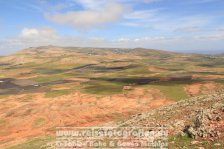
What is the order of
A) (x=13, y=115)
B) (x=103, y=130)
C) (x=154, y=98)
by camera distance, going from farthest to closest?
(x=154, y=98)
(x=13, y=115)
(x=103, y=130)

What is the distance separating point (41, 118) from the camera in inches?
2552

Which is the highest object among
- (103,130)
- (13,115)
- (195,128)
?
(195,128)

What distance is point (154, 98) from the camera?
84.6m

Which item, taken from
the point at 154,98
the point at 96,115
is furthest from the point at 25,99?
the point at 154,98

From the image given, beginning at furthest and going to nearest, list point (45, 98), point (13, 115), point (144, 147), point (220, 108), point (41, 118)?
point (45, 98) → point (13, 115) → point (41, 118) → point (220, 108) → point (144, 147)

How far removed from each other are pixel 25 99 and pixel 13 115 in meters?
23.5

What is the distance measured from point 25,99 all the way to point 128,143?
7317 centimetres

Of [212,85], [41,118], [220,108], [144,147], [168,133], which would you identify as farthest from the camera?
[212,85]

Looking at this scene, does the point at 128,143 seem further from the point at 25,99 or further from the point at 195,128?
the point at 25,99

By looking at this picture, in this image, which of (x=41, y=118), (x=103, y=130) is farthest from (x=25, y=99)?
(x=103, y=130)

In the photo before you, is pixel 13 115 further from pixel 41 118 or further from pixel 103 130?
pixel 103 130

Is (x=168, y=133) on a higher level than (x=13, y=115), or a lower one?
higher

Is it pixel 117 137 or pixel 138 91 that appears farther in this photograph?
pixel 138 91

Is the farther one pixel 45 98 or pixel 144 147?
pixel 45 98
